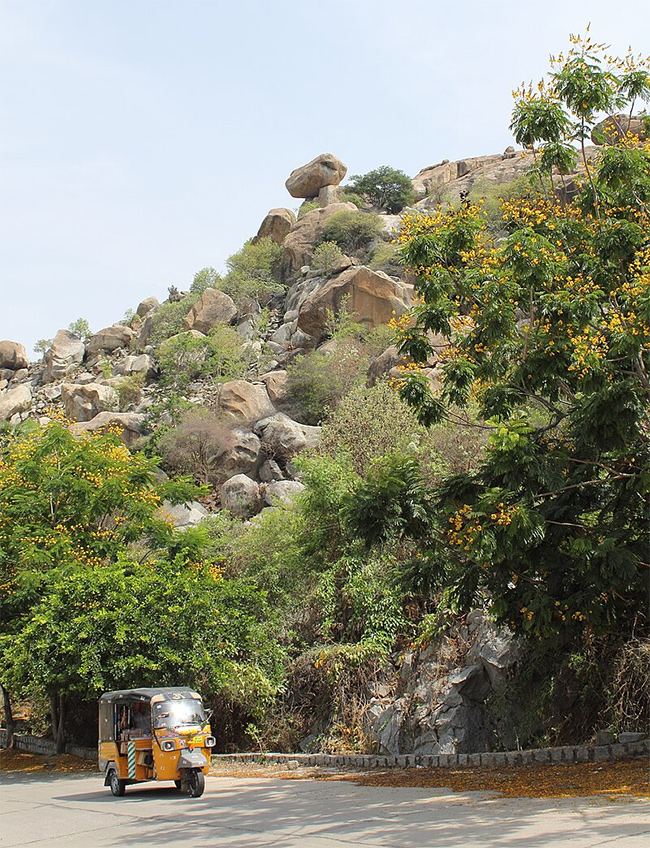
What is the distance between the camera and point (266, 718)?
1844 centimetres

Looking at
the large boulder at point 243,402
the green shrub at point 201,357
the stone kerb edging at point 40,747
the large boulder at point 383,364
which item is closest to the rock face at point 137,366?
the green shrub at point 201,357

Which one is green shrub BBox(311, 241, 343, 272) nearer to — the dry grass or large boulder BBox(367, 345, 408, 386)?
large boulder BBox(367, 345, 408, 386)

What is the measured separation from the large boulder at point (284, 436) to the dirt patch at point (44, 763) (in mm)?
18355

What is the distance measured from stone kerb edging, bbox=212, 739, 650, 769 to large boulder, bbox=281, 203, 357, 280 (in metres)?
48.6

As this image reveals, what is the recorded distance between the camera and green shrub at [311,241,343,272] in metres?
55.7

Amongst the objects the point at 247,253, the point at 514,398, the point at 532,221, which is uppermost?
the point at 247,253

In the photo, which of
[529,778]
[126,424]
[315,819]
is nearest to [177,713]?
[315,819]

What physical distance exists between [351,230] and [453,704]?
49935mm

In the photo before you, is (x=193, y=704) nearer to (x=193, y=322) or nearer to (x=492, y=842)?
(x=492, y=842)

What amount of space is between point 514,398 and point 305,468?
8.85 meters

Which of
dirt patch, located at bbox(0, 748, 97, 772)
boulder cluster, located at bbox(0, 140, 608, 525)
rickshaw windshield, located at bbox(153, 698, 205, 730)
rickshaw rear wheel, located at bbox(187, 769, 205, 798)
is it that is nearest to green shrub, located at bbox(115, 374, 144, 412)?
boulder cluster, located at bbox(0, 140, 608, 525)

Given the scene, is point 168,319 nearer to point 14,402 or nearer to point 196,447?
point 14,402

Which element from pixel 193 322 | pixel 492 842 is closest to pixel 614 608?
pixel 492 842

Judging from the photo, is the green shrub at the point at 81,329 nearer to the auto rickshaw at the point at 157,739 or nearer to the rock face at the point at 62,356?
the rock face at the point at 62,356
